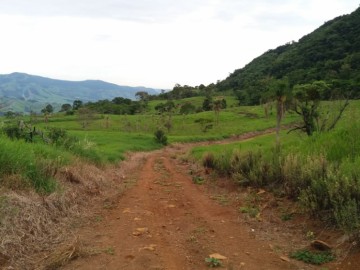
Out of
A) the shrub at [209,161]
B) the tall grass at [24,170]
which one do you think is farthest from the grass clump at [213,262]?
Answer: the shrub at [209,161]

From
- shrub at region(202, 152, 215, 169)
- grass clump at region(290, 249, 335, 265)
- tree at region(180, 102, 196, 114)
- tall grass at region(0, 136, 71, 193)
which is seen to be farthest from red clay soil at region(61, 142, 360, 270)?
tree at region(180, 102, 196, 114)

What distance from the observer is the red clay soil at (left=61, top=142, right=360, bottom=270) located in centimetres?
583

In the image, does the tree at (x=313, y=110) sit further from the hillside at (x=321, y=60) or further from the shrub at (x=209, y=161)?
the hillside at (x=321, y=60)

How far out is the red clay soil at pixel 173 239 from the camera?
583cm

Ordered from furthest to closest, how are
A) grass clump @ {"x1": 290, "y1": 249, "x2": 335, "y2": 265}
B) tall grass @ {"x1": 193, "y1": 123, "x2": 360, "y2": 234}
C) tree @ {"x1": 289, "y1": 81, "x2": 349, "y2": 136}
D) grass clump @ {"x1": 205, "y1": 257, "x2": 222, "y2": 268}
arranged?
tree @ {"x1": 289, "y1": 81, "x2": 349, "y2": 136}
tall grass @ {"x1": 193, "y1": 123, "x2": 360, "y2": 234}
grass clump @ {"x1": 290, "y1": 249, "x2": 335, "y2": 265}
grass clump @ {"x1": 205, "y1": 257, "x2": 222, "y2": 268}

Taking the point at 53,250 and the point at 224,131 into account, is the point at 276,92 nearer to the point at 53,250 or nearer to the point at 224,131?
the point at 53,250

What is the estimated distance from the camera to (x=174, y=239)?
7051 millimetres

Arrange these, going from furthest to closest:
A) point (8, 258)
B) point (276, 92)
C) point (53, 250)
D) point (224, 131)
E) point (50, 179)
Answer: point (224, 131) < point (276, 92) < point (50, 179) < point (53, 250) < point (8, 258)

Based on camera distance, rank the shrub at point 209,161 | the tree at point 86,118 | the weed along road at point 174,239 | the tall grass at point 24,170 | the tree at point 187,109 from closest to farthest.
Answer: the weed along road at point 174,239, the tall grass at point 24,170, the shrub at point 209,161, the tree at point 86,118, the tree at point 187,109

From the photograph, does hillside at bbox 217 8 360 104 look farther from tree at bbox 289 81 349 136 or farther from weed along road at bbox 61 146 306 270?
weed along road at bbox 61 146 306 270

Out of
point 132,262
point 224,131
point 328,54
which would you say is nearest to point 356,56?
point 328,54

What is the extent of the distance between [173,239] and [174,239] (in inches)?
0.7

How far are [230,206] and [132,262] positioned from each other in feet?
16.0

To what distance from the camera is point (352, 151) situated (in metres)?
9.80
